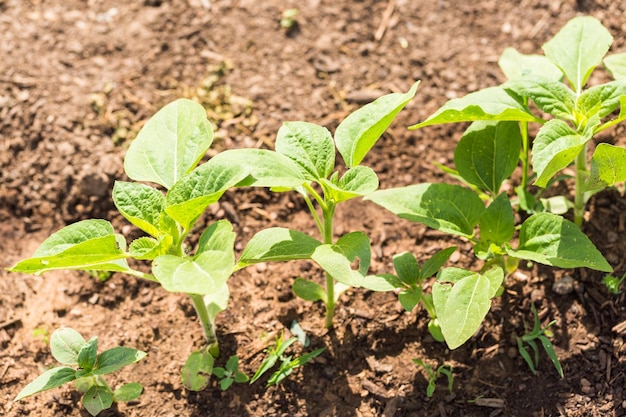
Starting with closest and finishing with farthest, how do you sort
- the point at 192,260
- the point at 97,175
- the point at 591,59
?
the point at 192,260, the point at 591,59, the point at 97,175

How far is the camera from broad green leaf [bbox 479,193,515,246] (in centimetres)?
306

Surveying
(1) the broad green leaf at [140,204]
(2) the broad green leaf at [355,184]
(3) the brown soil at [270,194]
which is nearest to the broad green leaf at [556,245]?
(3) the brown soil at [270,194]

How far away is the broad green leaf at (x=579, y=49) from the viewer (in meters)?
3.23

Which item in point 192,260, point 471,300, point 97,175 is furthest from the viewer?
point 97,175

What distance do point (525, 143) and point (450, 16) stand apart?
1368 millimetres

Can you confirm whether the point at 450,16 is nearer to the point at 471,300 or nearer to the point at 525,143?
the point at 525,143

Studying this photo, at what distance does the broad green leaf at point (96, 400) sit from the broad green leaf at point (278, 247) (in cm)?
81

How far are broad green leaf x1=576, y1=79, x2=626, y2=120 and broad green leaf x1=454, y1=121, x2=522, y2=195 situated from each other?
1.11ft

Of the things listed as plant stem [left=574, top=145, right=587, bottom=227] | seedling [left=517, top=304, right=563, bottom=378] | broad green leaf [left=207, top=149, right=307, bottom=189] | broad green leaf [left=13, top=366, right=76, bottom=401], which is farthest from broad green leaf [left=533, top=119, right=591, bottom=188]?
broad green leaf [left=13, top=366, right=76, bottom=401]

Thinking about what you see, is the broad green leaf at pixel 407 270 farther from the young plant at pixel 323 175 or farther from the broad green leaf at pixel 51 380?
the broad green leaf at pixel 51 380

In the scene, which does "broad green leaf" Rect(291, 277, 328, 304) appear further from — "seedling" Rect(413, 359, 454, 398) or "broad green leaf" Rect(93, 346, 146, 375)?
"broad green leaf" Rect(93, 346, 146, 375)

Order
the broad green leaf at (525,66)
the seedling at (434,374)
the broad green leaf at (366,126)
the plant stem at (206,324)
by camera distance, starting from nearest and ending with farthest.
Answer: the broad green leaf at (366,126)
the plant stem at (206,324)
the seedling at (434,374)
the broad green leaf at (525,66)

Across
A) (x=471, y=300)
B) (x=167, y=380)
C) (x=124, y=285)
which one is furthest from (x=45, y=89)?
(x=471, y=300)

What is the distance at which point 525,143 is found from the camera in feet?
11.4
